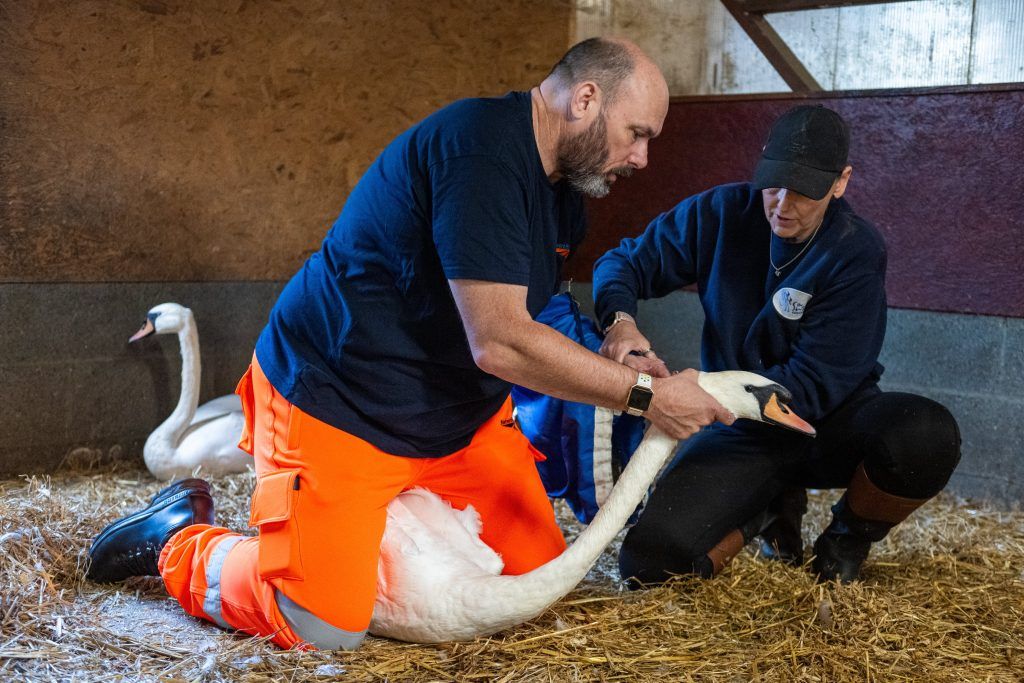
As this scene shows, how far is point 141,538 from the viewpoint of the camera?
3.15m

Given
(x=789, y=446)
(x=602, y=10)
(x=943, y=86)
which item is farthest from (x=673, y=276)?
(x=602, y=10)

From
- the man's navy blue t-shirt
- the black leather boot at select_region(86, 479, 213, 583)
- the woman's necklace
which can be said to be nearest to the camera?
the man's navy blue t-shirt

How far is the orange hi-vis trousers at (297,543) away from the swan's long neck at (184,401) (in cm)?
187

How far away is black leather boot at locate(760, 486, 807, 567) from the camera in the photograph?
3.72m

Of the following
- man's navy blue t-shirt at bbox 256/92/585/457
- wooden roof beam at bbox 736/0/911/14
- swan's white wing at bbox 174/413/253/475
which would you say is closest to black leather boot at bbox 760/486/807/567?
man's navy blue t-shirt at bbox 256/92/585/457

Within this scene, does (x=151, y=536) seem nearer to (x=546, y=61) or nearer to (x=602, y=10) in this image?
(x=546, y=61)

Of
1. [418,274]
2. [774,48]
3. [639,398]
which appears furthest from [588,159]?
[774,48]

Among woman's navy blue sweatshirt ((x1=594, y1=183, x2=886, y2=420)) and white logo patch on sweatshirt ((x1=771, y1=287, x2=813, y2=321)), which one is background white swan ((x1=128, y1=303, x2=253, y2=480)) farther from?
white logo patch on sweatshirt ((x1=771, y1=287, x2=813, y2=321))

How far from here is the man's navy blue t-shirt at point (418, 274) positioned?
249cm

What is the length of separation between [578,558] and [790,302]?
133 centimetres

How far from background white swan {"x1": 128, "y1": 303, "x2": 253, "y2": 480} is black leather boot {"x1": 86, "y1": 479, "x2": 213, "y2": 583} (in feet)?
4.82

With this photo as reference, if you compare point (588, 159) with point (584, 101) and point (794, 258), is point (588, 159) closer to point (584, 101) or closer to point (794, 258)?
point (584, 101)

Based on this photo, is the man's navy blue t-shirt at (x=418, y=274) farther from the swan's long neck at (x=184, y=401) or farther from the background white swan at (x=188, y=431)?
the swan's long neck at (x=184, y=401)

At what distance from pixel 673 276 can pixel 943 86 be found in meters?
1.98
